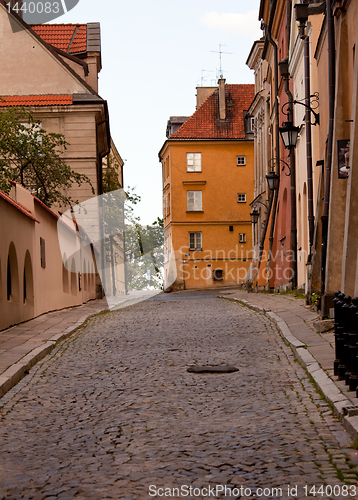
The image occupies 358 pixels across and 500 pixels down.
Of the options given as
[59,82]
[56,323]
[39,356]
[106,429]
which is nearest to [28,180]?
[59,82]

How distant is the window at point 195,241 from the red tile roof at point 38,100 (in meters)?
24.4

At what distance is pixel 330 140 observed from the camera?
13.8 metres

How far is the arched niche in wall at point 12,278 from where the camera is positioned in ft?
50.7

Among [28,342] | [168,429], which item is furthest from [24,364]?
[168,429]

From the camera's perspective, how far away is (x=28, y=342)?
1207 centimetres

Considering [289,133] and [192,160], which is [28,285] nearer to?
[289,133]

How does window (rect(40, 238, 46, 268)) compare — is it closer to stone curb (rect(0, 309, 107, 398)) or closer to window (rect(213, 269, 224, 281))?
stone curb (rect(0, 309, 107, 398))

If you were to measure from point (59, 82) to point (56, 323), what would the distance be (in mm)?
21136

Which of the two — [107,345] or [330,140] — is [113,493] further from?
[330,140]

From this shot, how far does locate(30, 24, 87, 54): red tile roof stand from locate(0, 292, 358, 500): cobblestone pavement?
34.1 metres

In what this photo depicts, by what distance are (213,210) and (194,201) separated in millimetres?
1849

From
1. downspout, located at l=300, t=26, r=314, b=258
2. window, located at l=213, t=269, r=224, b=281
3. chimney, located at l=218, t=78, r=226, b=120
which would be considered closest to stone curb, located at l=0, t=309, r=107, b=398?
downspout, located at l=300, t=26, r=314, b=258

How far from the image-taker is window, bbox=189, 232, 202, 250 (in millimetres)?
56750

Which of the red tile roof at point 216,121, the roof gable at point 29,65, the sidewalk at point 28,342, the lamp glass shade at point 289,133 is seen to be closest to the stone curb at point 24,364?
the sidewalk at point 28,342
